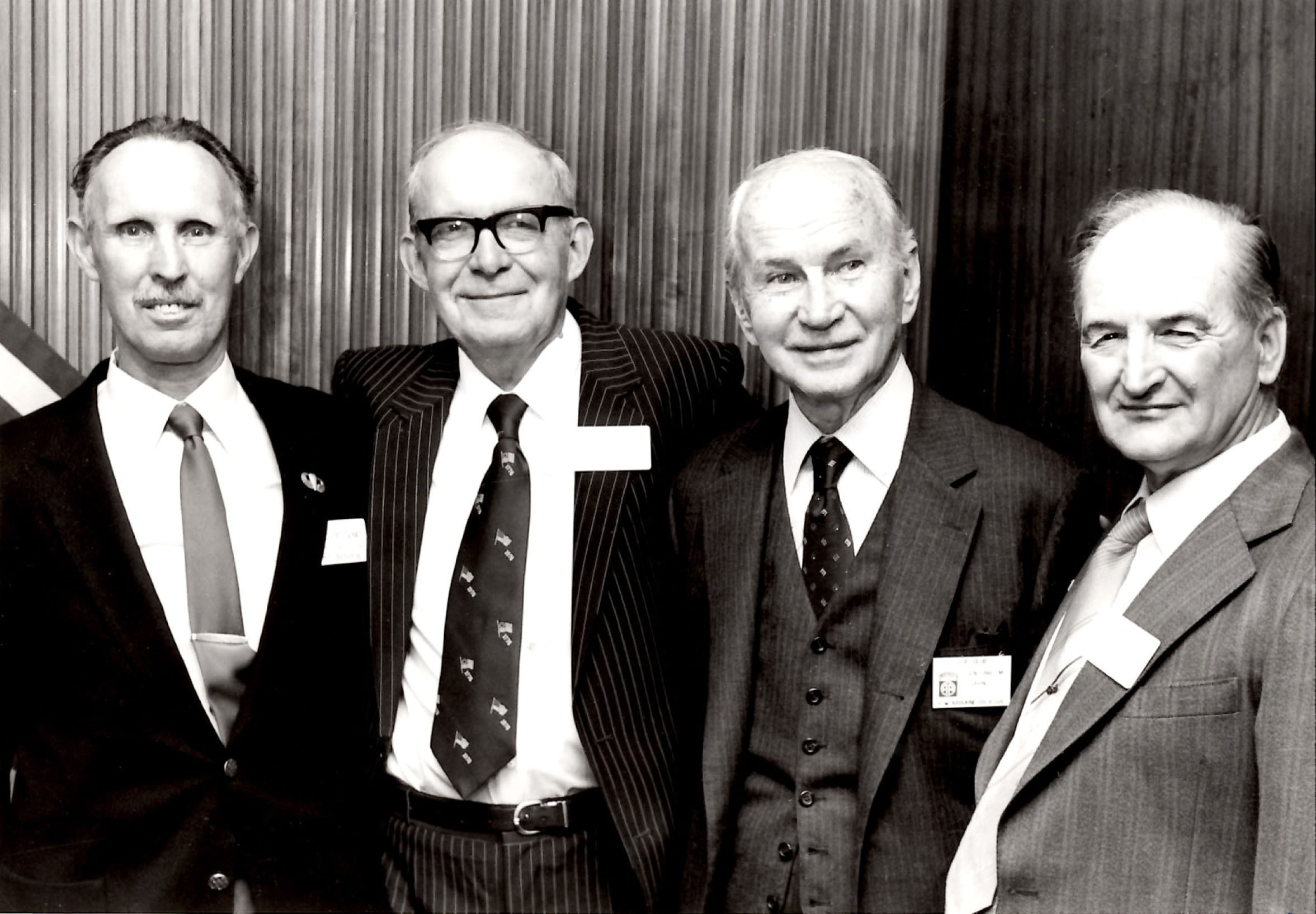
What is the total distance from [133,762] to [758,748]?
1.08 meters

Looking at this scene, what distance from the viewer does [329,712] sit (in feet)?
7.52

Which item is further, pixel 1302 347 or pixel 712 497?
pixel 712 497

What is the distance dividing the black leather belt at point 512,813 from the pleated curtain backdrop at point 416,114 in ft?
3.72

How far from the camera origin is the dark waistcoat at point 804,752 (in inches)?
78.9

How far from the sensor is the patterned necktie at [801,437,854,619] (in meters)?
2.07

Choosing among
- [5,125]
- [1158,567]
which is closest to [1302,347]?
[1158,567]

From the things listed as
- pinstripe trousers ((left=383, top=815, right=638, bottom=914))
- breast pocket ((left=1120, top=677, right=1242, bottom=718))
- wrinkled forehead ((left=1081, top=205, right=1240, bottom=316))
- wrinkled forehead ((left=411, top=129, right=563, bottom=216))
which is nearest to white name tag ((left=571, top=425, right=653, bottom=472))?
wrinkled forehead ((left=411, top=129, right=563, bottom=216))

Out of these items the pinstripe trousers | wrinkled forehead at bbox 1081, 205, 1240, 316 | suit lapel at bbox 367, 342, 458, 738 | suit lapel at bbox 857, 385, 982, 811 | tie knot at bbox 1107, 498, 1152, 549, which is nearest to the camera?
wrinkled forehead at bbox 1081, 205, 1240, 316

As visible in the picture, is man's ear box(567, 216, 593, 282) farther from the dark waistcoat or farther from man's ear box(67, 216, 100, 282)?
man's ear box(67, 216, 100, 282)

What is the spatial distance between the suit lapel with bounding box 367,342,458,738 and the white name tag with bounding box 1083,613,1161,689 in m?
1.24

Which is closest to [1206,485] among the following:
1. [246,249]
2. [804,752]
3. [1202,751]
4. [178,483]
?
[1202,751]

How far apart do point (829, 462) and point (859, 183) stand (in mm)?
495

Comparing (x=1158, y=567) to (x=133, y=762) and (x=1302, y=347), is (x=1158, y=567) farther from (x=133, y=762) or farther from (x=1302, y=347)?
(x=133, y=762)

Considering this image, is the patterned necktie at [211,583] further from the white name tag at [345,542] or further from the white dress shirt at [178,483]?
the white name tag at [345,542]
